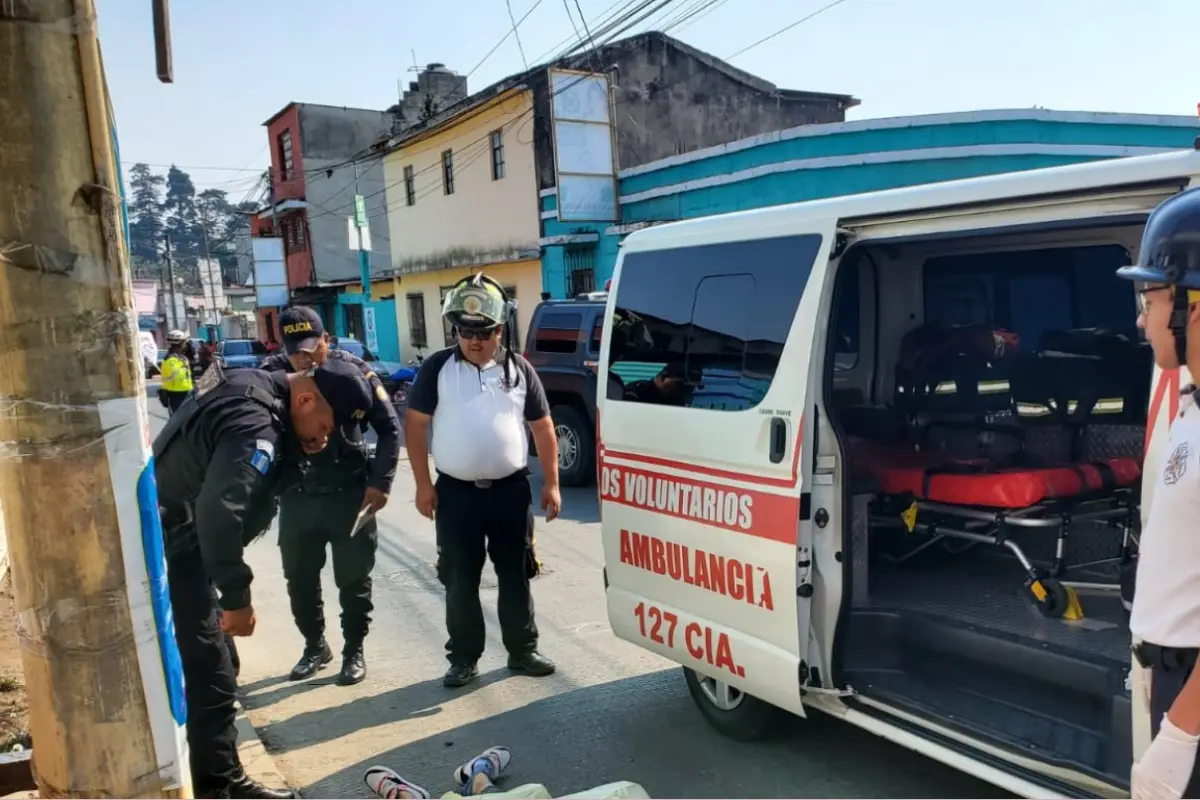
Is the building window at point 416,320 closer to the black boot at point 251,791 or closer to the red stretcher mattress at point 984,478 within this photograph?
the red stretcher mattress at point 984,478

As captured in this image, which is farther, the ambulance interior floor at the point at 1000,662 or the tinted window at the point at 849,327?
the tinted window at the point at 849,327

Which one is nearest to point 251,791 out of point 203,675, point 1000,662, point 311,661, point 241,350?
point 203,675

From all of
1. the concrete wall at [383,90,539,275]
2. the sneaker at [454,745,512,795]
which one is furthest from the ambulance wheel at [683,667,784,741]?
the concrete wall at [383,90,539,275]

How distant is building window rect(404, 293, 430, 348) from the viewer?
949 inches

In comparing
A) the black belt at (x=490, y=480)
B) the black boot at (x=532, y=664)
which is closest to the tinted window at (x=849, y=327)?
→ the black belt at (x=490, y=480)

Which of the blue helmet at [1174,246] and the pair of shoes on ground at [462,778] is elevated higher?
the blue helmet at [1174,246]

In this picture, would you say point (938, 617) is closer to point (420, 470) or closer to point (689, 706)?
point (689, 706)

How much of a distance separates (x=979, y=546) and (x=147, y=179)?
109 metres

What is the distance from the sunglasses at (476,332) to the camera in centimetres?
401

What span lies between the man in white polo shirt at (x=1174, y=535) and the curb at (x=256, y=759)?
113 inches

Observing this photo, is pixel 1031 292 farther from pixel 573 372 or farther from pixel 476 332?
pixel 573 372

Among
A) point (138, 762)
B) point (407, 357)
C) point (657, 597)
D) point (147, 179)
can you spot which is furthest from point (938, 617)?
point (147, 179)

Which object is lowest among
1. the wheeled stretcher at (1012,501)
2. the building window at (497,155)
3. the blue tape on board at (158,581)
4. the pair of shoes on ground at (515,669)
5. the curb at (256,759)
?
the pair of shoes on ground at (515,669)

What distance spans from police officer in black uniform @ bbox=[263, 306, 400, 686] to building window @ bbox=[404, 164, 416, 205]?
2020 cm
